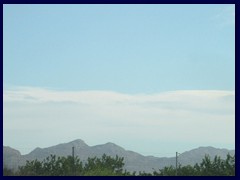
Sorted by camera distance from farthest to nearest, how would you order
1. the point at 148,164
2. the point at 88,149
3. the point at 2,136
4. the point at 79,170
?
the point at 88,149 < the point at 148,164 < the point at 79,170 < the point at 2,136

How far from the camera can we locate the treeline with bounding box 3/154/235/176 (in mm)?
16386

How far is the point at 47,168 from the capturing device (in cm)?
1683

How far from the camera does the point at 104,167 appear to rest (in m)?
16.8

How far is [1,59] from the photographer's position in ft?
40.8

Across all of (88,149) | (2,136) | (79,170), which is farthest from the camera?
(88,149)

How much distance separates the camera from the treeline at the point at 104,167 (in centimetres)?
1639
